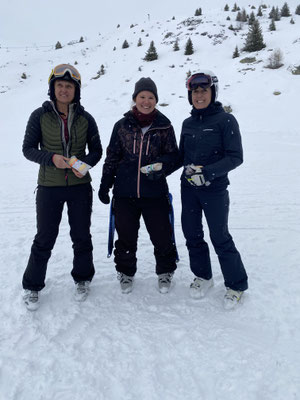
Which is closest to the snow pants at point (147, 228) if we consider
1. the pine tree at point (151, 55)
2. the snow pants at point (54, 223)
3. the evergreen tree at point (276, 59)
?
the snow pants at point (54, 223)

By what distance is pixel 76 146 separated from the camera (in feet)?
9.68

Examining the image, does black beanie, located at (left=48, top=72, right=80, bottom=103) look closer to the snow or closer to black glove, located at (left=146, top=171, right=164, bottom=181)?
black glove, located at (left=146, top=171, right=164, bottom=181)

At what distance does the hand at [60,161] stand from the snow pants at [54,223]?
0.93 feet

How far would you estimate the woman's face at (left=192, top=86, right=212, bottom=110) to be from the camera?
282 centimetres

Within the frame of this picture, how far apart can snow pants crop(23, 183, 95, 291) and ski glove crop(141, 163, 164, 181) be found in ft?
2.20

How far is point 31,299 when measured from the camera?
300 cm

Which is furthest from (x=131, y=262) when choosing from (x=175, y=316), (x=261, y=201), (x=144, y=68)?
(x=144, y=68)

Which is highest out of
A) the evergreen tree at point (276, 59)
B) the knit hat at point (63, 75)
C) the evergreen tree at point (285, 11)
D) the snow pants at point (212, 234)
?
the evergreen tree at point (285, 11)

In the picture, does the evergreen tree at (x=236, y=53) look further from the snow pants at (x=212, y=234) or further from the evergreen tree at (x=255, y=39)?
the snow pants at (x=212, y=234)

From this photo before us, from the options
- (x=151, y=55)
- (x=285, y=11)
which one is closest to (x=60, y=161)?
(x=151, y=55)

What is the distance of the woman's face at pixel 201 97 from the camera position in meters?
2.82

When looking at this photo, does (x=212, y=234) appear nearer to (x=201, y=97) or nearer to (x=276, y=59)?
(x=201, y=97)

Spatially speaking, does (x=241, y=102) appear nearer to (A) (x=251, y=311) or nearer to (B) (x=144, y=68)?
(B) (x=144, y=68)

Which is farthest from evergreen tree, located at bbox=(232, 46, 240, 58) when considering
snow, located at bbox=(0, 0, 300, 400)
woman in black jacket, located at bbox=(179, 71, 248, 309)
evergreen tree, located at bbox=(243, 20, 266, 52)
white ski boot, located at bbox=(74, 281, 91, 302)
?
white ski boot, located at bbox=(74, 281, 91, 302)
